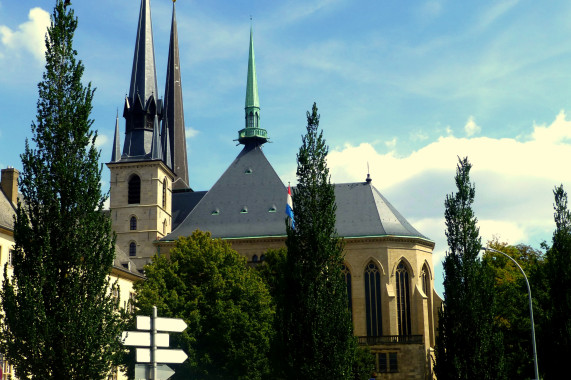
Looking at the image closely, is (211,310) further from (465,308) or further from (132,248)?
(132,248)

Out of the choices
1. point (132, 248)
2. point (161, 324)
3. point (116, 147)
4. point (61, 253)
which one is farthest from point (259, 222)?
point (161, 324)

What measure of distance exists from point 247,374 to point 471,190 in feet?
57.5

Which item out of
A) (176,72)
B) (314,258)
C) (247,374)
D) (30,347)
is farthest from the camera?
(176,72)

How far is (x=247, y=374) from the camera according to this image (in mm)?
45000

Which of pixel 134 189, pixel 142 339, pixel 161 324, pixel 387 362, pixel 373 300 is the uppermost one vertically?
pixel 134 189

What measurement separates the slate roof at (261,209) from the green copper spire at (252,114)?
132cm

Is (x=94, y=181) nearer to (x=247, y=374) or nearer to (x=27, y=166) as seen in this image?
(x=27, y=166)

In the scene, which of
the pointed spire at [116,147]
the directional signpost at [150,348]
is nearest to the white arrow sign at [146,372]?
the directional signpost at [150,348]

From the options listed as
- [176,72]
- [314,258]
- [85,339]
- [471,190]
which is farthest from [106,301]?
[176,72]

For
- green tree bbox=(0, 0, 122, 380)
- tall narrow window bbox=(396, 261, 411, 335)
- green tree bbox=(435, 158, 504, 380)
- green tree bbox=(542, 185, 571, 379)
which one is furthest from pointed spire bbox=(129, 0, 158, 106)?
green tree bbox=(0, 0, 122, 380)

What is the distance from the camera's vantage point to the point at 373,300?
68188 mm

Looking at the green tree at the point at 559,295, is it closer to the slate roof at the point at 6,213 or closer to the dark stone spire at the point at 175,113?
the slate roof at the point at 6,213

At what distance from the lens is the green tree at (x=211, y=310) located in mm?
44875

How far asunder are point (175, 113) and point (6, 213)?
55828 millimetres
